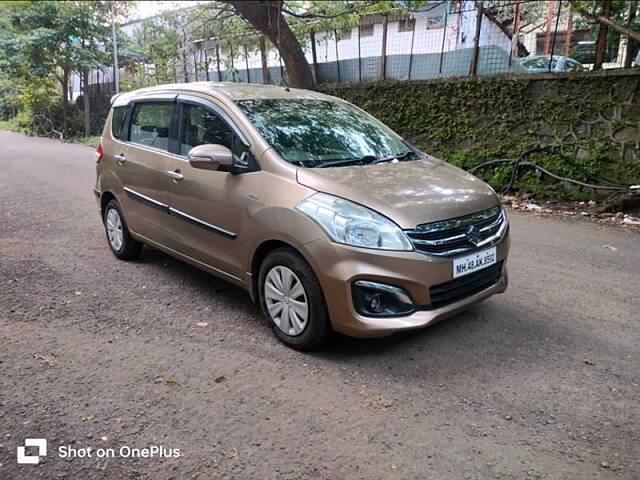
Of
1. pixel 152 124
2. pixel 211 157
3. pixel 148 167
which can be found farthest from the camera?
pixel 152 124

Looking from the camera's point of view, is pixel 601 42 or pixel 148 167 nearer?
pixel 148 167

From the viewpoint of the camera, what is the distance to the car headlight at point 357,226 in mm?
3057

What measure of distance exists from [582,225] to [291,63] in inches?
265

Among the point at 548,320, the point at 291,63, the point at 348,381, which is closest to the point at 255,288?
the point at 348,381

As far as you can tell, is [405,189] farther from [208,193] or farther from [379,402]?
[208,193]

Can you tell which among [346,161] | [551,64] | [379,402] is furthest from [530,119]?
[379,402]

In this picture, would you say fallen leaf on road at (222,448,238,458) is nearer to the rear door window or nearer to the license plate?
the license plate

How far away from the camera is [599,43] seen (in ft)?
26.6

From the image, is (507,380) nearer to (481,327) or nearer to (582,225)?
(481,327)

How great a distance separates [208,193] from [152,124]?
1301 millimetres

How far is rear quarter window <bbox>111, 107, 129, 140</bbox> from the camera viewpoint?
5.23 meters

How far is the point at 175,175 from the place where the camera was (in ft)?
13.8

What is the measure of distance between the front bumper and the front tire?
0.08 metres

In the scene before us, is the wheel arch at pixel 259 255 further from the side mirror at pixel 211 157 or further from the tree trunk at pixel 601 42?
the tree trunk at pixel 601 42
